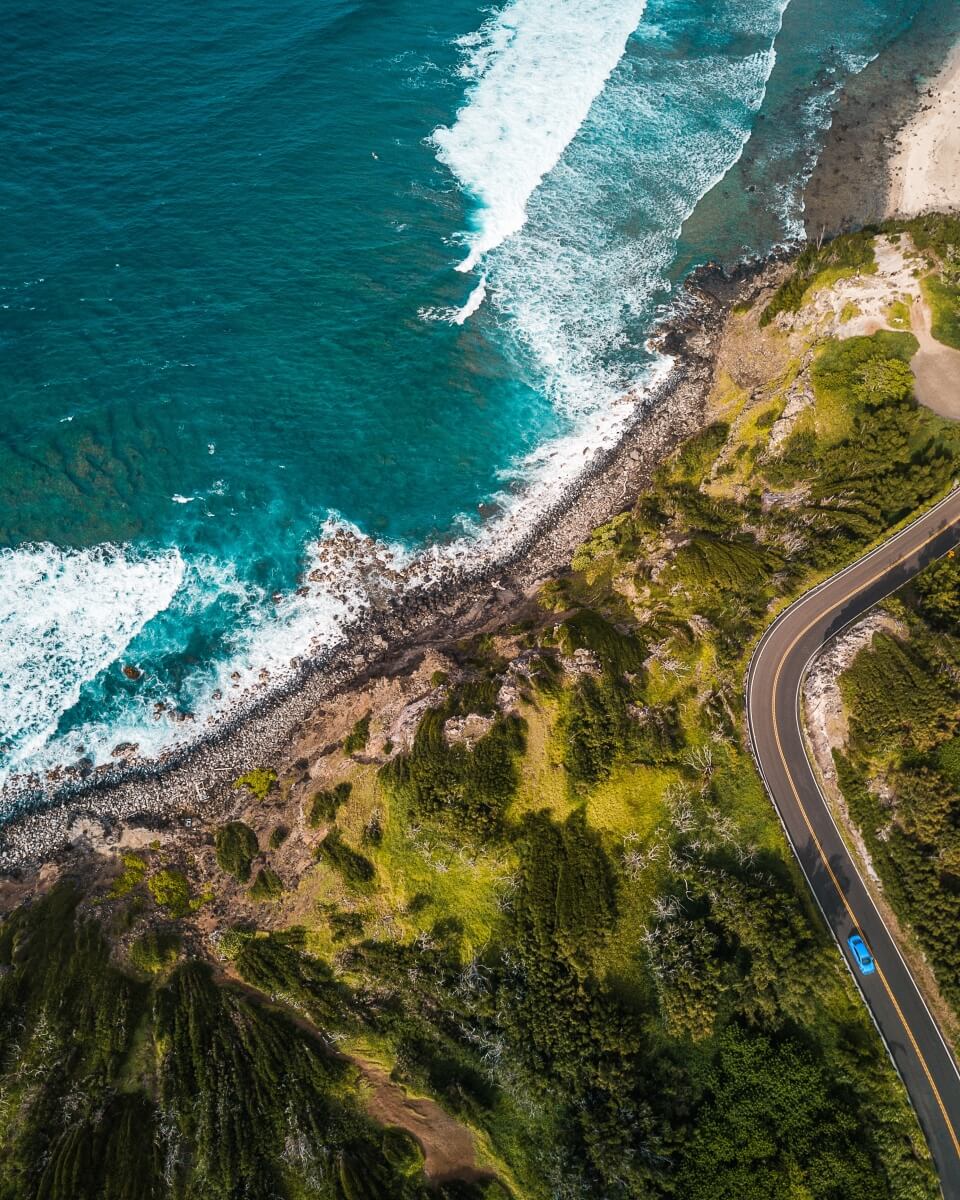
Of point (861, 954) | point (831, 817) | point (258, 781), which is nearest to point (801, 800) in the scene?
point (831, 817)

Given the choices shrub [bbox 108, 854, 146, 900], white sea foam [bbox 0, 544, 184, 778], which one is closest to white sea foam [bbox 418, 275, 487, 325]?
white sea foam [bbox 0, 544, 184, 778]

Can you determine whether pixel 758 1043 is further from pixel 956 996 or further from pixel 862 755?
pixel 862 755

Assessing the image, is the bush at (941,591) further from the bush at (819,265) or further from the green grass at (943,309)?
the bush at (819,265)

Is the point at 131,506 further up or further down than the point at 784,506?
further down

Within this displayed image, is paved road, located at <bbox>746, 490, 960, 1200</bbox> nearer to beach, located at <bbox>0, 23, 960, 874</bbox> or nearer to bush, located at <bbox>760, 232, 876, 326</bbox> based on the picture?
beach, located at <bbox>0, 23, 960, 874</bbox>

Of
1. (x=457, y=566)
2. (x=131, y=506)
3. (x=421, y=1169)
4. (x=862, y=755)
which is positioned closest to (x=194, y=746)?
(x=131, y=506)

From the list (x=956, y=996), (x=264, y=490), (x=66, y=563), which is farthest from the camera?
(x=264, y=490)

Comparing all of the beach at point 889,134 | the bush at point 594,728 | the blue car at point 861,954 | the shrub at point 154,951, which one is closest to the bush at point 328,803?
the shrub at point 154,951

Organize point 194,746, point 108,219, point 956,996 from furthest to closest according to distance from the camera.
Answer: point 108,219 < point 194,746 < point 956,996

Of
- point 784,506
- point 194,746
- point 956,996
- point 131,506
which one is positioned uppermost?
point 784,506
